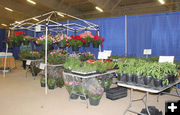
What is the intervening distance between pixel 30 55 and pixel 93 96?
→ 158 inches

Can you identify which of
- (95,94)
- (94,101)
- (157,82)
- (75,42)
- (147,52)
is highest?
(75,42)

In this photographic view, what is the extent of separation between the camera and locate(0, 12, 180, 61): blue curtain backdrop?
213 inches

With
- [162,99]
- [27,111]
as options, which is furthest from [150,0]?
[27,111]

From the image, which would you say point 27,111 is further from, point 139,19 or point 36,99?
point 139,19

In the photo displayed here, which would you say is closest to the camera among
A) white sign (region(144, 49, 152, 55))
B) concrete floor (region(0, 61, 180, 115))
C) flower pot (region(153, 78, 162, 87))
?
flower pot (region(153, 78, 162, 87))

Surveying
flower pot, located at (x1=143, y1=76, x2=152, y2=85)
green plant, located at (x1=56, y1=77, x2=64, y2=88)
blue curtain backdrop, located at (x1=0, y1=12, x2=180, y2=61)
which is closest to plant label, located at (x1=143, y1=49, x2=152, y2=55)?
blue curtain backdrop, located at (x1=0, y1=12, x2=180, y2=61)

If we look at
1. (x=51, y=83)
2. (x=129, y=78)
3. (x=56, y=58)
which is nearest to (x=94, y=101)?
(x=129, y=78)

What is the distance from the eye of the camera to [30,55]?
6.52 meters

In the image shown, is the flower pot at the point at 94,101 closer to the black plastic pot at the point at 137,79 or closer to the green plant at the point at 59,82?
the black plastic pot at the point at 137,79

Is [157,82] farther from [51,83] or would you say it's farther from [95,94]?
[51,83]

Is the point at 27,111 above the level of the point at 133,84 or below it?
below

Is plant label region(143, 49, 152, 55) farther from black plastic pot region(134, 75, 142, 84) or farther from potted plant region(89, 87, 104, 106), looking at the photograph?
black plastic pot region(134, 75, 142, 84)

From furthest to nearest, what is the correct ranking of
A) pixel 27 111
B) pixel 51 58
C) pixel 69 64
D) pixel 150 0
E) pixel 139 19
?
pixel 150 0
pixel 139 19
pixel 51 58
pixel 69 64
pixel 27 111

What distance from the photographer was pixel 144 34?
598 centimetres
